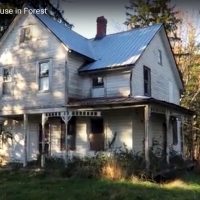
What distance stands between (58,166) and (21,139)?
4895mm

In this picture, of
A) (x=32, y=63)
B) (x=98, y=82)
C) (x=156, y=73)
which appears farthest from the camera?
Result: (x=156, y=73)

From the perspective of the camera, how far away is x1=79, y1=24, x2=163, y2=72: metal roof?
1767 cm

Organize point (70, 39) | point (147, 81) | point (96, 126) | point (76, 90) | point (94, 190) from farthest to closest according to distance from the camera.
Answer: point (70, 39) → point (147, 81) → point (76, 90) → point (96, 126) → point (94, 190)

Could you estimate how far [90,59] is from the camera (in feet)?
62.1

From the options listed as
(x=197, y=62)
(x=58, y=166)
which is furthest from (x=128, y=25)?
(x=58, y=166)

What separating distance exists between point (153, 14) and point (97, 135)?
21.7 m

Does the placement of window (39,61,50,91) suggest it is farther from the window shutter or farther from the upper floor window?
the upper floor window

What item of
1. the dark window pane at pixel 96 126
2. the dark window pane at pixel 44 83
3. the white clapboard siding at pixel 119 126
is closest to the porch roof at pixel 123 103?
the white clapboard siding at pixel 119 126

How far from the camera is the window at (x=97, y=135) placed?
17.2 meters

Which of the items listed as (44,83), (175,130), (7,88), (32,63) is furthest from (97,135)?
(175,130)

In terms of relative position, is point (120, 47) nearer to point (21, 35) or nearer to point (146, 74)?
point (146, 74)

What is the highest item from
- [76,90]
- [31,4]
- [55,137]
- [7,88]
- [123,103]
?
[31,4]

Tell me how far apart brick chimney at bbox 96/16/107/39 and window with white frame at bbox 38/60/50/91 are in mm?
6065

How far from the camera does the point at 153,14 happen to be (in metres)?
34.9
